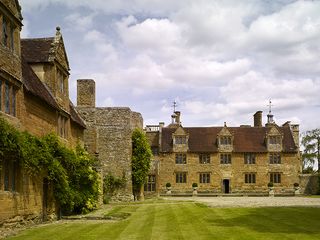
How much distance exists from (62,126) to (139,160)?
1744 centimetres

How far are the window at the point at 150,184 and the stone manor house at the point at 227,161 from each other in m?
4.06

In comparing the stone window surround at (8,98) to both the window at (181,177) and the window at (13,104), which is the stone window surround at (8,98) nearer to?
the window at (13,104)

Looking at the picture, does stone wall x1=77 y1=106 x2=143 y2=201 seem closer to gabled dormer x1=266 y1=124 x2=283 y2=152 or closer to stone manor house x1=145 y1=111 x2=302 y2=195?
stone manor house x1=145 y1=111 x2=302 y2=195

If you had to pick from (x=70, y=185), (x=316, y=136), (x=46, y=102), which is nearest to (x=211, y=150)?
(x=316, y=136)

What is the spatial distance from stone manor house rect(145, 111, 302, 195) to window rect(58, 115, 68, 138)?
3400cm

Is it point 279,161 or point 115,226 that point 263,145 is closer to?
point 279,161

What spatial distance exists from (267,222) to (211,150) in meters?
41.9

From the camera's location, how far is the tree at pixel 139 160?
133 feet

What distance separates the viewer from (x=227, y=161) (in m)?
59.5

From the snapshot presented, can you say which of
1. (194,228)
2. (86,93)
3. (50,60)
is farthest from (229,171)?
(194,228)

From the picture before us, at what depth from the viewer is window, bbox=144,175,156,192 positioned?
53.2 m

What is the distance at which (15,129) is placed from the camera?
52.4 ft

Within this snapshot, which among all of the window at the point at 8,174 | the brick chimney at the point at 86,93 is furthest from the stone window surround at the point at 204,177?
the window at the point at 8,174

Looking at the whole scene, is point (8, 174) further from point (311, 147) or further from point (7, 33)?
point (311, 147)
